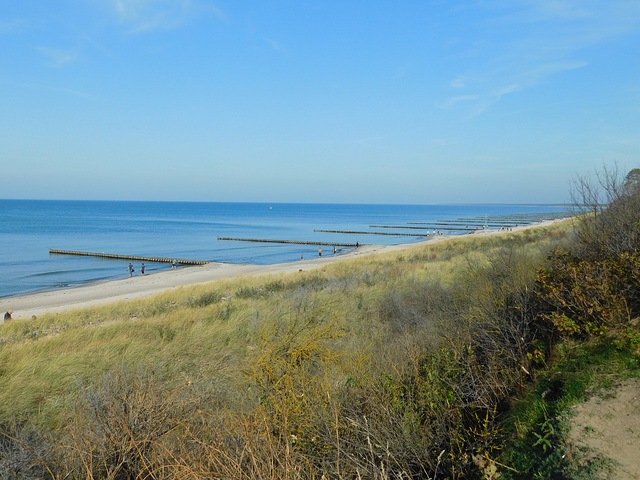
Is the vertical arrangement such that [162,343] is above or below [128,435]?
below

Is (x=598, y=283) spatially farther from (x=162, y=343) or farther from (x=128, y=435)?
(x=162, y=343)

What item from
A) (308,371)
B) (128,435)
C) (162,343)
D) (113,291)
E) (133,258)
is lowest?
(133,258)

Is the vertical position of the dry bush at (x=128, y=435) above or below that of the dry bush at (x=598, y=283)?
below

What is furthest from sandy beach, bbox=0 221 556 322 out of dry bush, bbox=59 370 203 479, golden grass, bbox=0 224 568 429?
dry bush, bbox=59 370 203 479

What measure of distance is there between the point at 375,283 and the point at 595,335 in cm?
1063

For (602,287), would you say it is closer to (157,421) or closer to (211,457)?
(211,457)

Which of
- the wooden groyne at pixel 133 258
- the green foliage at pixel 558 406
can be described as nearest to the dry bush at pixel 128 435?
the green foliage at pixel 558 406

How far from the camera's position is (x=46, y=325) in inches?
552

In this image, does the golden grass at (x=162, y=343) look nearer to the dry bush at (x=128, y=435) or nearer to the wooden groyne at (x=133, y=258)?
the dry bush at (x=128, y=435)

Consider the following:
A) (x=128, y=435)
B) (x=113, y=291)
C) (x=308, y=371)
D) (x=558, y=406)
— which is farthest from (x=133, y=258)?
(x=558, y=406)

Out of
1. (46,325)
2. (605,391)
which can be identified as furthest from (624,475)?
(46,325)

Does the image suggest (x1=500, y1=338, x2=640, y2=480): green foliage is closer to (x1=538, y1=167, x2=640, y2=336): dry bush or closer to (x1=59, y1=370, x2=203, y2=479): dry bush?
(x1=538, y1=167, x2=640, y2=336): dry bush

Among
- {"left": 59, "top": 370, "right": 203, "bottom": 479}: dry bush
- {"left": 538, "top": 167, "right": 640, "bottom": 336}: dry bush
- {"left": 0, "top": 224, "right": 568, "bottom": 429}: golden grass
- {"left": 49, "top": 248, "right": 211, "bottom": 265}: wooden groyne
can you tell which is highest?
{"left": 538, "top": 167, "right": 640, "bottom": 336}: dry bush

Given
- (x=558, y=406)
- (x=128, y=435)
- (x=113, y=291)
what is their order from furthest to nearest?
(x=113, y=291) < (x=558, y=406) < (x=128, y=435)
